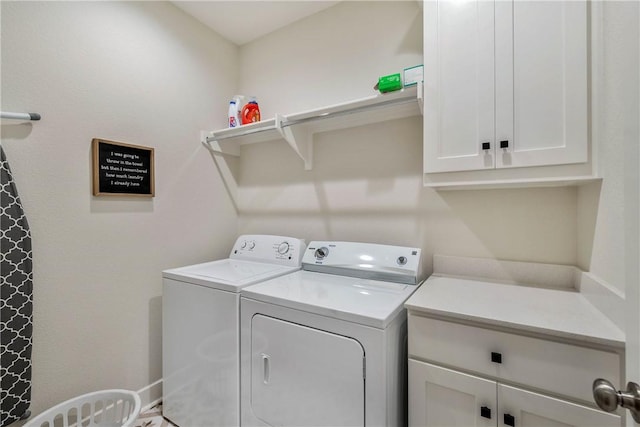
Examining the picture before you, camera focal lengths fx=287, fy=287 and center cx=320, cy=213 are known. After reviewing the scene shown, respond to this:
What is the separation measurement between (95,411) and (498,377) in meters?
2.07

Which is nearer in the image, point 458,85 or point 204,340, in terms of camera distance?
point 458,85

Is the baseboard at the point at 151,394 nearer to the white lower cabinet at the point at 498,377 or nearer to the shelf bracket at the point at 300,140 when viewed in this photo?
the white lower cabinet at the point at 498,377

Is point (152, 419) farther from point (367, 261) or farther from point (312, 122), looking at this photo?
point (312, 122)

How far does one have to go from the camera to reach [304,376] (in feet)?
3.97

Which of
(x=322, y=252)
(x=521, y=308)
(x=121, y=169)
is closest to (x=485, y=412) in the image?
(x=521, y=308)

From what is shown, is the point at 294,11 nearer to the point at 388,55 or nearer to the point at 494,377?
the point at 388,55

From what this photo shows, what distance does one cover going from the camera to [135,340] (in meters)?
1.82

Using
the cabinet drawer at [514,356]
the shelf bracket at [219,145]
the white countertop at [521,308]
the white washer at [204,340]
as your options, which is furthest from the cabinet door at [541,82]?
the shelf bracket at [219,145]

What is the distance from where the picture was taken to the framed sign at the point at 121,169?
162cm

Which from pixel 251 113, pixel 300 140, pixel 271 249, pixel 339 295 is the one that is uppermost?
pixel 251 113

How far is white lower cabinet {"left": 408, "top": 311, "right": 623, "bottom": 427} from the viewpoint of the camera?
2.88 feet

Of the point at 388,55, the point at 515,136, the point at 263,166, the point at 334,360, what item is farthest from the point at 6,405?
the point at 388,55

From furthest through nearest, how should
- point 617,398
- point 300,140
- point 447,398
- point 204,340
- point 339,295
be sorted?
1. point 300,140
2. point 204,340
3. point 339,295
4. point 447,398
5. point 617,398

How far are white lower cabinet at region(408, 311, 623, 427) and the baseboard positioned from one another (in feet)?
5.51
